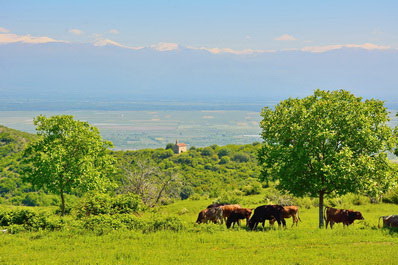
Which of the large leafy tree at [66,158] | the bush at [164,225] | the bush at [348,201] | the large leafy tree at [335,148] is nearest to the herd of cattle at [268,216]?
the large leafy tree at [335,148]

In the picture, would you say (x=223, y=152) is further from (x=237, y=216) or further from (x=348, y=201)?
(x=237, y=216)

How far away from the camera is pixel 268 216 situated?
2225cm

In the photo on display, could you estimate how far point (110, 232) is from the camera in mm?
20344

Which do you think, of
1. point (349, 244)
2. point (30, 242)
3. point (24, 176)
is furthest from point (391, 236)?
point (24, 176)

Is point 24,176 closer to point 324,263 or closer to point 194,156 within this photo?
point 324,263

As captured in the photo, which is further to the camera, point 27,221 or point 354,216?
point 354,216

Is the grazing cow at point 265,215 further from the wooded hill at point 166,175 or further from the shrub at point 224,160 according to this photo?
the shrub at point 224,160

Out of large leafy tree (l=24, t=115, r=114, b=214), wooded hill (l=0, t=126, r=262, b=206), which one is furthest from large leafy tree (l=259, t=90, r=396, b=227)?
large leafy tree (l=24, t=115, r=114, b=214)

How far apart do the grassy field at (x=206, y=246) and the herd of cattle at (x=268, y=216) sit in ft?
2.34

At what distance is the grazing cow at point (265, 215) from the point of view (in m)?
22.0

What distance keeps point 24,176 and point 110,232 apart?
8.80 metres

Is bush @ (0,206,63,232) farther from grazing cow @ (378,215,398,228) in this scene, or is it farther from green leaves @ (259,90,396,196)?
grazing cow @ (378,215,398,228)

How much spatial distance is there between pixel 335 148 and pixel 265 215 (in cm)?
551

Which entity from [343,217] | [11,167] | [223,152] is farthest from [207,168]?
[343,217]
